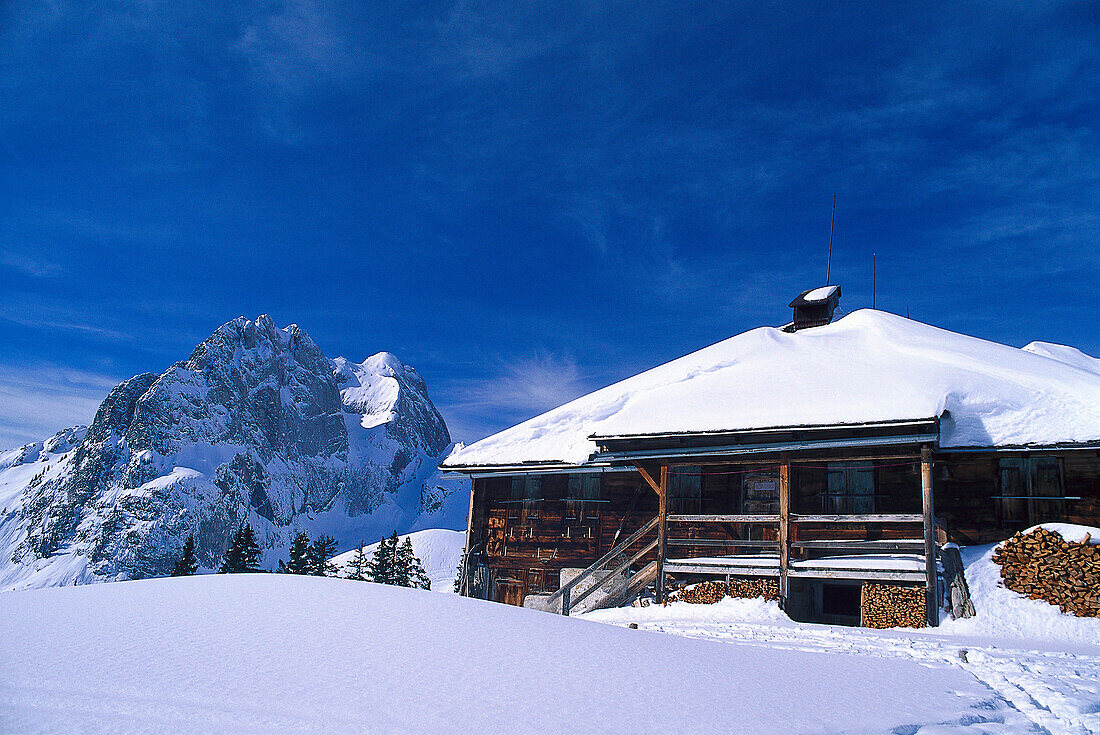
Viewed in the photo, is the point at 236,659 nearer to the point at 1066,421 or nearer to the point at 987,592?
the point at 987,592

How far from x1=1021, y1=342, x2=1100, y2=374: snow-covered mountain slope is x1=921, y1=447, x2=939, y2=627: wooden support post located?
9.04 m

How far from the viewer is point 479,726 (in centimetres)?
326

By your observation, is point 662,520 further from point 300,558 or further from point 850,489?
point 300,558

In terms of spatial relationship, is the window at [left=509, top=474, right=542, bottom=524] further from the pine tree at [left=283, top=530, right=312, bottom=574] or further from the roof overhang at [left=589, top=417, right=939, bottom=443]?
the pine tree at [left=283, top=530, right=312, bottom=574]

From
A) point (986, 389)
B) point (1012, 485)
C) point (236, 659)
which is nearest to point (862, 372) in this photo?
point (986, 389)

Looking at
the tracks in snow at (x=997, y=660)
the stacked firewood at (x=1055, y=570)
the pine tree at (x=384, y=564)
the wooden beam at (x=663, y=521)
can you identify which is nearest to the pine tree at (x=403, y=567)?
the pine tree at (x=384, y=564)

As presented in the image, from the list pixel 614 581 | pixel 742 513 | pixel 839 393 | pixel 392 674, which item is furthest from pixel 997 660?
pixel 614 581

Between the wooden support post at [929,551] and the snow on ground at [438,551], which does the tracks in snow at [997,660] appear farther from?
the snow on ground at [438,551]

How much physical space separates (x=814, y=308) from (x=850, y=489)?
1047cm

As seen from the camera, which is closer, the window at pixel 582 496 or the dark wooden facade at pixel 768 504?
the dark wooden facade at pixel 768 504

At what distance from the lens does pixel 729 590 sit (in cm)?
1312

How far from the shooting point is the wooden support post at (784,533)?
12305 millimetres

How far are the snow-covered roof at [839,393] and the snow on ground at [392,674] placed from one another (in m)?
7.38

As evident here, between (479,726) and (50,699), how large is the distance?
190 cm
